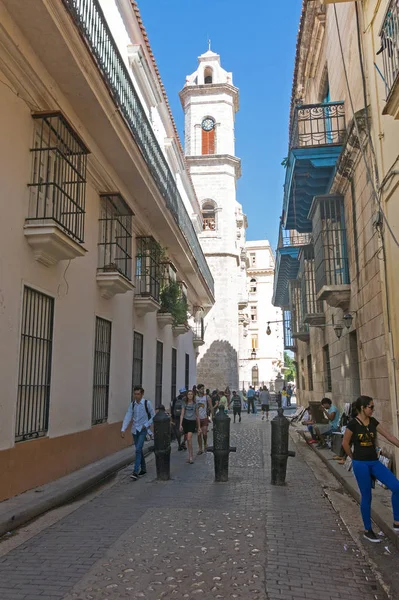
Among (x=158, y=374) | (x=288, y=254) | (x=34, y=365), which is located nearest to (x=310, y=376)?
(x=288, y=254)

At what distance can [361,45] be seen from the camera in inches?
335

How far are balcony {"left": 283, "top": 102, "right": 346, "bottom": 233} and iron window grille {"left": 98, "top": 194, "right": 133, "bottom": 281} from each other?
13.0 feet

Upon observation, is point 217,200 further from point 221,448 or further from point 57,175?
point 221,448

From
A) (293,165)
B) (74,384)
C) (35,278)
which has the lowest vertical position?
(74,384)

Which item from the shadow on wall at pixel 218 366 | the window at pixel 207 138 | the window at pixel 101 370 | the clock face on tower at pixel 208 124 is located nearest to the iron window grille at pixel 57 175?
the window at pixel 101 370

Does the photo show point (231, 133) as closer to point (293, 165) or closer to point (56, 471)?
point (293, 165)

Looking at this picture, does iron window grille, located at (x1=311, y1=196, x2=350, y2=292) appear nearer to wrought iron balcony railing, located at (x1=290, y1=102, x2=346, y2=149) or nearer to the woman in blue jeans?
wrought iron balcony railing, located at (x1=290, y1=102, x2=346, y2=149)

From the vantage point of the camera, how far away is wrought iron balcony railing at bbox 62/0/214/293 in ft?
26.5

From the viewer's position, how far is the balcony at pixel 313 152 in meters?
10.7

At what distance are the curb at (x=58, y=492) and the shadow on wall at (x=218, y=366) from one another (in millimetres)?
25344

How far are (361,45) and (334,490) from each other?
722 cm

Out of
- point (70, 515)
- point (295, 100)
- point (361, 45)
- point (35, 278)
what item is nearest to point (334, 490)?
point (70, 515)

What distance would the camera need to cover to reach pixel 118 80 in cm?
996

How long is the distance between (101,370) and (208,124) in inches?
1216
